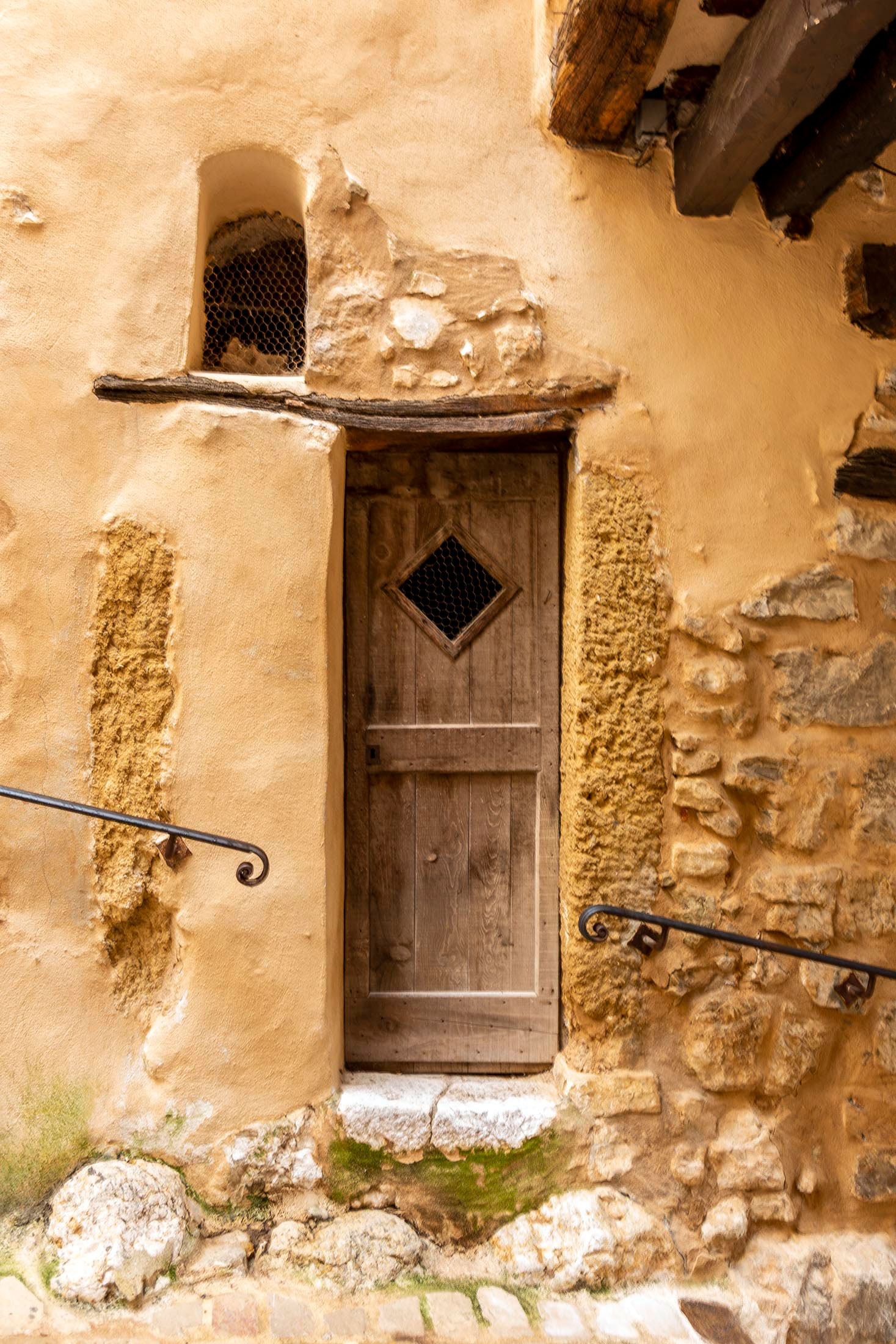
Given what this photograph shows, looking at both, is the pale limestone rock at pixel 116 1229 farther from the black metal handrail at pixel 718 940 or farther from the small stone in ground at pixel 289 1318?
the black metal handrail at pixel 718 940

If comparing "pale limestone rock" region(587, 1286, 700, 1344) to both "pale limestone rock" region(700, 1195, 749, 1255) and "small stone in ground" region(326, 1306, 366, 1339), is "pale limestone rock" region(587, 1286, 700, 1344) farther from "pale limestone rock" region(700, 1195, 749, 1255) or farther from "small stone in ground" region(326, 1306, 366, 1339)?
"small stone in ground" region(326, 1306, 366, 1339)

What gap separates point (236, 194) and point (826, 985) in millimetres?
2743

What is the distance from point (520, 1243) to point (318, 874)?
1074 millimetres

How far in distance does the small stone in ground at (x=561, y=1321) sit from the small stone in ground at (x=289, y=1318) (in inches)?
21.7

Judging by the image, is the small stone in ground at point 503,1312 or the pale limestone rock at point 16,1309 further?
the small stone in ground at point 503,1312

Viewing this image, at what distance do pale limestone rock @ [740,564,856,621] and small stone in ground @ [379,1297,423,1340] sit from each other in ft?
6.27

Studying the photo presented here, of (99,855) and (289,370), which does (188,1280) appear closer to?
(99,855)

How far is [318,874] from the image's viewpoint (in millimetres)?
2473

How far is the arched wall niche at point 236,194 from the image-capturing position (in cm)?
254

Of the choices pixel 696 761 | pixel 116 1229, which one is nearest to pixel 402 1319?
pixel 116 1229

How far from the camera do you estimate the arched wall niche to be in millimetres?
2539

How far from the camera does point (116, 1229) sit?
2.24 m

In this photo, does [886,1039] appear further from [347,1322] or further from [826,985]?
[347,1322]

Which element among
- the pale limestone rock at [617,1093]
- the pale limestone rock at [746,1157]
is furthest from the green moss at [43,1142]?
the pale limestone rock at [746,1157]
